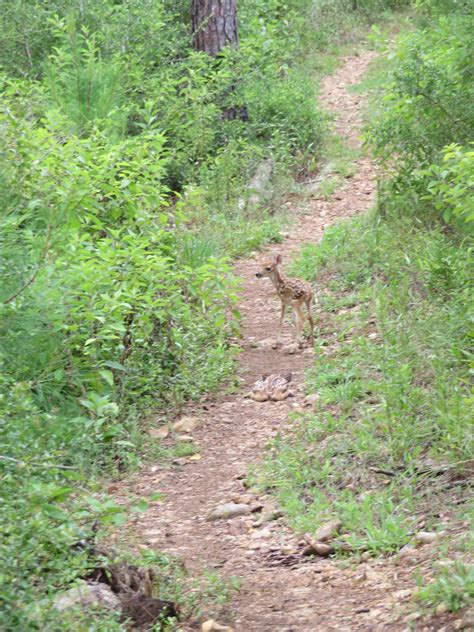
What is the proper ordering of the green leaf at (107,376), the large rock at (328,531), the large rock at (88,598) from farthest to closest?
the green leaf at (107,376) < the large rock at (328,531) < the large rock at (88,598)

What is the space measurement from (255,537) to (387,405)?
3.89ft

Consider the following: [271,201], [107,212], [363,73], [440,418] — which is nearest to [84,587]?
[440,418]

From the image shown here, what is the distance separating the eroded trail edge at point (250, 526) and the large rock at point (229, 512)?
3 cm

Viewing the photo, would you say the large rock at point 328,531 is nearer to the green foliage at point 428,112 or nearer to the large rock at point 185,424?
the large rock at point 185,424

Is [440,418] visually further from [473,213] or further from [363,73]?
[363,73]

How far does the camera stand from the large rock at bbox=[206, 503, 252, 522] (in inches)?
244

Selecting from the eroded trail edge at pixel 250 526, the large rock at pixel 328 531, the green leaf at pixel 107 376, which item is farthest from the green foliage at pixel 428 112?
the large rock at pixel 328 531

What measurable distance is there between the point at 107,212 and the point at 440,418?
3.59 metres

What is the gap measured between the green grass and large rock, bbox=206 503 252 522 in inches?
8.9

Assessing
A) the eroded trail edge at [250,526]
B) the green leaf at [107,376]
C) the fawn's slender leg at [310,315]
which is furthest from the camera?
the fawn's slender leg at [310,315]

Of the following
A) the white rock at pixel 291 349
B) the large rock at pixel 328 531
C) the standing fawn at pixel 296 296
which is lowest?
the white rock at pixel 291 349

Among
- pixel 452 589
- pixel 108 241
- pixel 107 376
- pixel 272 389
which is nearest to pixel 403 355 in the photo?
pixel 272 389

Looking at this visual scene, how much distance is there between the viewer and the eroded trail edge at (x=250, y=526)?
5.03 m

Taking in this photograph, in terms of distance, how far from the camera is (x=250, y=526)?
19.9ft
